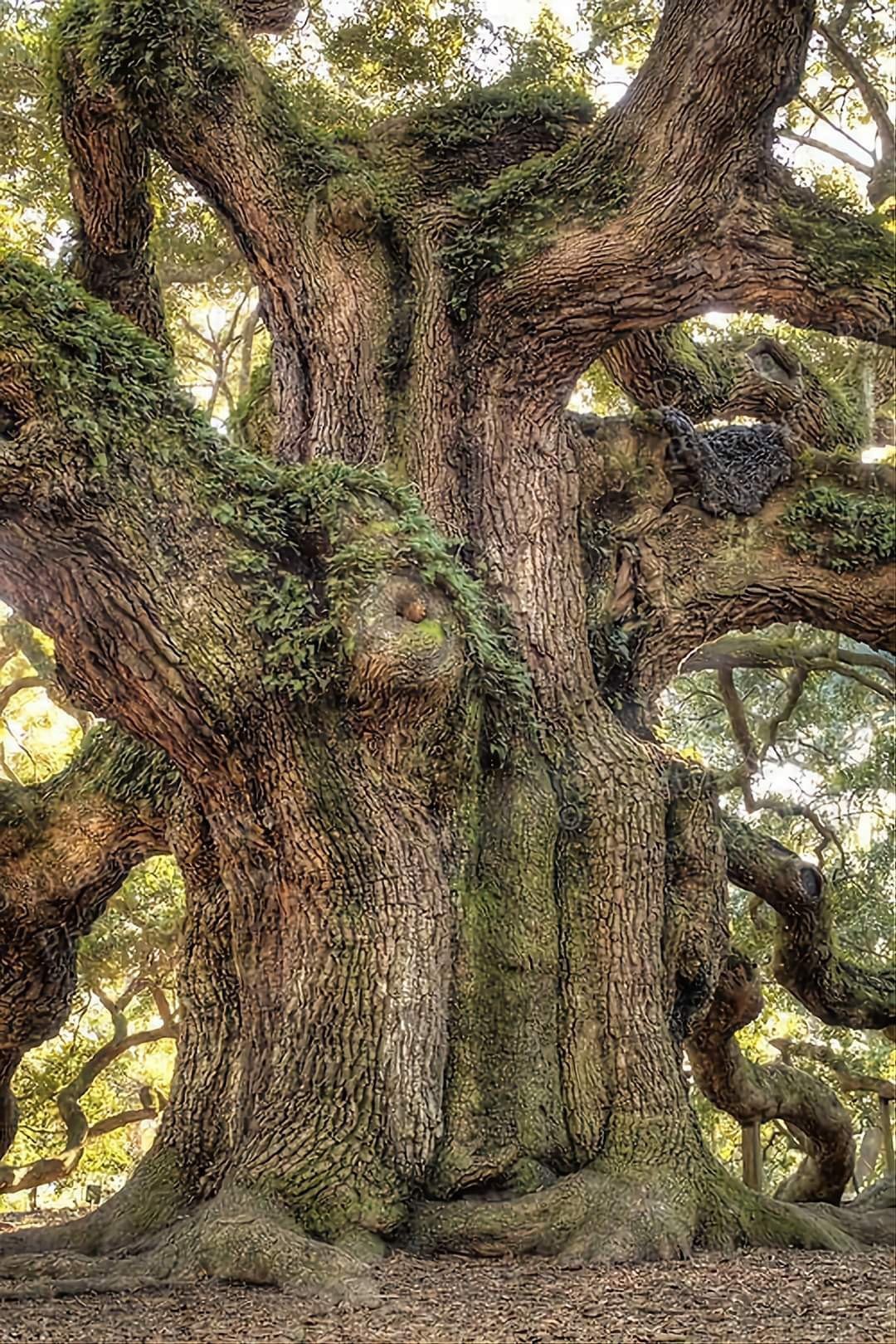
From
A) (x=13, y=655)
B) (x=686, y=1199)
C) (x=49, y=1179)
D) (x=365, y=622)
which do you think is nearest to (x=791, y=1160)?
(x=49, y=1179)

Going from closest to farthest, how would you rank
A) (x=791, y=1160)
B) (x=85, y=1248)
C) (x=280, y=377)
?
1. (x=85, y=1248)
2. (x=280, y=377)
3. (x=791, y=1160)

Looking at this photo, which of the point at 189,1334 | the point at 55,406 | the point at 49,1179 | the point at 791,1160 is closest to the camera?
the point at 189,1334

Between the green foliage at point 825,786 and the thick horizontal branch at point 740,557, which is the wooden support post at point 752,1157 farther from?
the thick horizontal branch at point 740,557

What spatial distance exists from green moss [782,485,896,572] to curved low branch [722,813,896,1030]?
1.77m

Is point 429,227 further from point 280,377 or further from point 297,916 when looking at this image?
point 297,916

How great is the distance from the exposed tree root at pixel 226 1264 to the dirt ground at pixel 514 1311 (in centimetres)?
9

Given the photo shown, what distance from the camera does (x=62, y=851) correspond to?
6.43 m

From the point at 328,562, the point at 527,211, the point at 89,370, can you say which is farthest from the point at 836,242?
the point at 89,370

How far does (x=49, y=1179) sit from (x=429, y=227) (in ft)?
28.9

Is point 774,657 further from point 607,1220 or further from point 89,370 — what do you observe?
point 89,370

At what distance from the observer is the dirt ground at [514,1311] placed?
339cm

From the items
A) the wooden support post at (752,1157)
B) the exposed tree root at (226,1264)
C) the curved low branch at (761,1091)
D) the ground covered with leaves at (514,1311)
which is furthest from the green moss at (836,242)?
the wooden support post at (752,1157)

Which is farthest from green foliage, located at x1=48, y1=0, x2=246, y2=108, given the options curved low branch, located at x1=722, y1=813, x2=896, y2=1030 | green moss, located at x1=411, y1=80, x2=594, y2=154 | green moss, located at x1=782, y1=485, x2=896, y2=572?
curved low branch, located at x1=722, y1=813, x2=896, y2=1030

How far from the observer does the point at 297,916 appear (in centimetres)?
511
